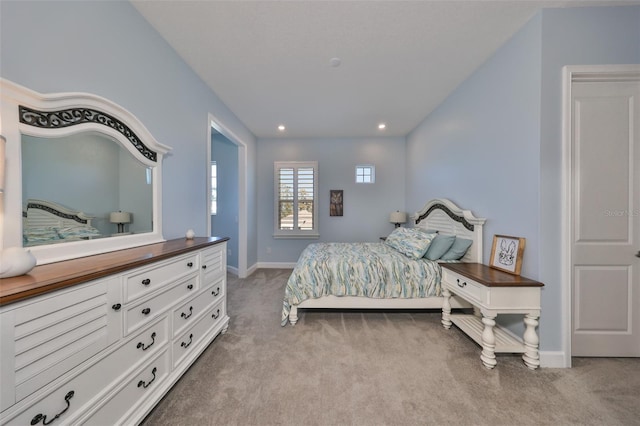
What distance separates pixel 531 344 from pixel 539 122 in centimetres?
180

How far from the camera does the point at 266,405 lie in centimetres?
150

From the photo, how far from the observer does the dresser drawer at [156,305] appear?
1.25 metres

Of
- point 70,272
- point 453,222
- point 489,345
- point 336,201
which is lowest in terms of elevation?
point 489,345

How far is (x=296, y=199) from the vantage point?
16.4 feet

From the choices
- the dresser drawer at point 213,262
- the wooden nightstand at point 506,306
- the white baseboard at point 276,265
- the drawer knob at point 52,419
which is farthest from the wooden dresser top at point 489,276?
the white baseboard at point 276,265

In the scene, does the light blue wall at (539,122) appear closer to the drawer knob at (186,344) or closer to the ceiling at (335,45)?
the ceiling at (335,45)

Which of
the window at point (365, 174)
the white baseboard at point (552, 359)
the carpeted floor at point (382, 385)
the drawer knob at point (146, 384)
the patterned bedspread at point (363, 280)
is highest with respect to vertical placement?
the window at point (365, 174)

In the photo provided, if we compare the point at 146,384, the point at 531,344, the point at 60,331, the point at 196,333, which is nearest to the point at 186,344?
the point at 196,333

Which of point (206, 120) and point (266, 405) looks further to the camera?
point (206, 120)

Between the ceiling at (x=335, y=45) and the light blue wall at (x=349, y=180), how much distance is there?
5.06ft

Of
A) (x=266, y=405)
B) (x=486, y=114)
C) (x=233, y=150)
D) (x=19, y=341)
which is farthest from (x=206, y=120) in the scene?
(x=486, y=114)

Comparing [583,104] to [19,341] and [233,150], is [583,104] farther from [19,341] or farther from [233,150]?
[233,150]

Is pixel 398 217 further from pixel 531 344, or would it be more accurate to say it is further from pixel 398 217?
pixel 531 344

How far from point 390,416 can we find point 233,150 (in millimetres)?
4589
